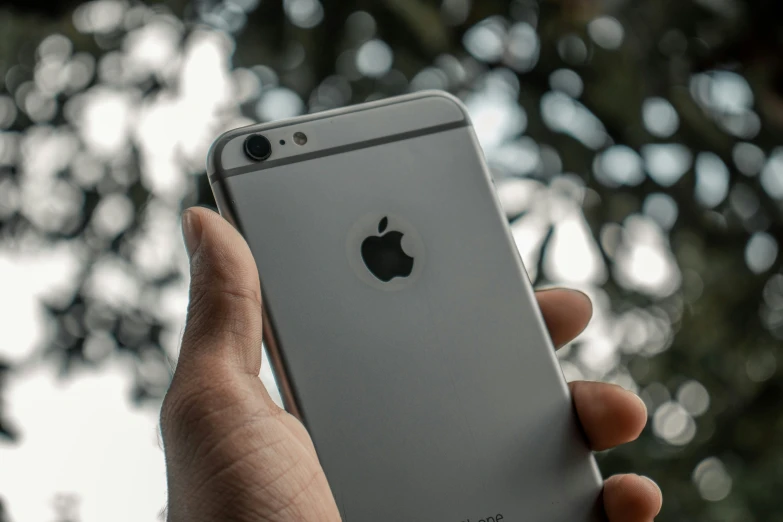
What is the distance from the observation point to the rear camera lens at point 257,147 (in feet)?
3.13

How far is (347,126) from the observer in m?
1.01

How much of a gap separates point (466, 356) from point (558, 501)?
0.20 metres

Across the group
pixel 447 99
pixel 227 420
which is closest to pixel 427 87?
pixel 447 99

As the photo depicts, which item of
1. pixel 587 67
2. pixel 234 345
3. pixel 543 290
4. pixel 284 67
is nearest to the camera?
pixel 234 345

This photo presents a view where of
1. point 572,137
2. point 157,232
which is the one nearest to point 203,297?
point 157,232

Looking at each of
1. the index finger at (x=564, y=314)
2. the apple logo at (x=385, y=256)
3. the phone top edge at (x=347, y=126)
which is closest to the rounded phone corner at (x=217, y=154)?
the phone top edge at (x=347, y=126)

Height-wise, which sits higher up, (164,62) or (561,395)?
(164,62)

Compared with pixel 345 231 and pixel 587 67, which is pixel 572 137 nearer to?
pixel 587 67

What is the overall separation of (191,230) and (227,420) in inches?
8.2

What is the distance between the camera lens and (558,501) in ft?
3.05

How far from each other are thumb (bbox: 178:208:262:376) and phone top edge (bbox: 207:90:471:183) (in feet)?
0.33

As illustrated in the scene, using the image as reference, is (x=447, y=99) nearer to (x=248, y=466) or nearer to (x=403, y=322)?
(x=403, y=322)

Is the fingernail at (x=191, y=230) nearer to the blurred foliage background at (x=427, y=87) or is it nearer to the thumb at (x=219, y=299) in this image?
the thumb at (x=219, y=299)

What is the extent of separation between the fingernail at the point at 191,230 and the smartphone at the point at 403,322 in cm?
6
